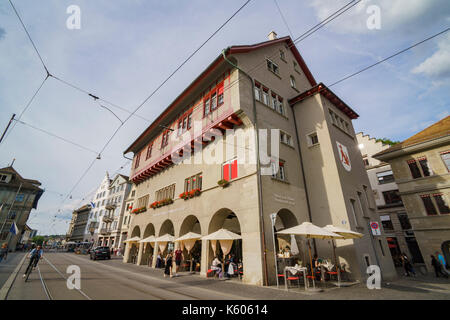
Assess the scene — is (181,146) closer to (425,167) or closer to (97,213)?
(425,167)

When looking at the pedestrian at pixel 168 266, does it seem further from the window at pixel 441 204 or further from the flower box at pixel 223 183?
the window at pixel 441 204

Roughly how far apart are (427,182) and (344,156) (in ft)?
36.9

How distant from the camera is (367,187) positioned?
18641 millimetres

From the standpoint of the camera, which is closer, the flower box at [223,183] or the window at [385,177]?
→ the flower box at [223,183]

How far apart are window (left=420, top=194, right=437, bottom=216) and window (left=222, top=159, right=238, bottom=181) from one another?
2032 centimetres

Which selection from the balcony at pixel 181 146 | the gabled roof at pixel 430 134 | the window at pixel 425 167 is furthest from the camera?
the window at pixel 425 167

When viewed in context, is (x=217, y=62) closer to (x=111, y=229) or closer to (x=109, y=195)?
(x=111, y=229)

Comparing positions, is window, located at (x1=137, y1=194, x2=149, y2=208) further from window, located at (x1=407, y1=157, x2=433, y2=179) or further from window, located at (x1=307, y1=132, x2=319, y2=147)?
window, located at (x1=407, y1=157, x2=433, y2=179)

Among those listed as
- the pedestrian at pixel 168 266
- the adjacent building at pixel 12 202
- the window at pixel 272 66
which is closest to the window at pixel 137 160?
the pedestrian at pixel 168 266

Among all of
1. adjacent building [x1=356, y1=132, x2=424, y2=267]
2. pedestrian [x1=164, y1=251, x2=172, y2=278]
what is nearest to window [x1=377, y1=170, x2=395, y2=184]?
adjacent building [x1=356, y1=132, x2=424, y2=267]

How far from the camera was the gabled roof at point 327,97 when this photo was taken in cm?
1762

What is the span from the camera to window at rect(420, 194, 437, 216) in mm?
19766

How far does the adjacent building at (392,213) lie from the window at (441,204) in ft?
26.5

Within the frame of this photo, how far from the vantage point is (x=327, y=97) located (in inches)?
740
